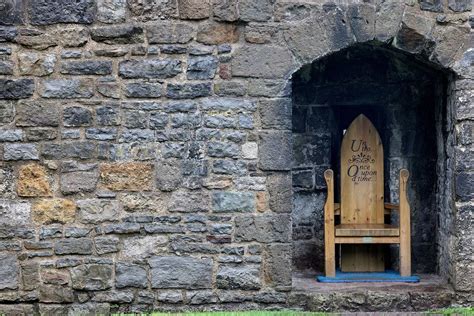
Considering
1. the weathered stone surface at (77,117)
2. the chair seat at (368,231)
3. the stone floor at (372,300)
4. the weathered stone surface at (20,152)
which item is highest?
the weathered stone surface at (77,117)

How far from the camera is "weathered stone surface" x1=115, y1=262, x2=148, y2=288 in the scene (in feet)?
19.8

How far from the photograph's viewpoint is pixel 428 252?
7.18m

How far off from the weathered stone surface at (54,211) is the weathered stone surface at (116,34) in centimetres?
139

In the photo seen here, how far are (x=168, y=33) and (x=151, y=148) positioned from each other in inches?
38.2

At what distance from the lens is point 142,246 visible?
6.03 m

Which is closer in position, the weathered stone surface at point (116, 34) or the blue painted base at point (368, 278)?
the weathered stone surface at point (116, 34)

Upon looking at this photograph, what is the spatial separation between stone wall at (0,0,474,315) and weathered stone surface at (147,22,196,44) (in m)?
0.01

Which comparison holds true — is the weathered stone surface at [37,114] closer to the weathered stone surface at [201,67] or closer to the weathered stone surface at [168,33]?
the weathered stone surface at [168,33]

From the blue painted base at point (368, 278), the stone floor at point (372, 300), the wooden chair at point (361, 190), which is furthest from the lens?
the wooden chair at point (361, 190)

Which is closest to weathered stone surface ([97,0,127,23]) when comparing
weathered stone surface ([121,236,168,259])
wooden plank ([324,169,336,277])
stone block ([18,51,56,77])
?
stone block ([18,51,56,77])

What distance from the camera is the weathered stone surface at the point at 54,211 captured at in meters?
6.04

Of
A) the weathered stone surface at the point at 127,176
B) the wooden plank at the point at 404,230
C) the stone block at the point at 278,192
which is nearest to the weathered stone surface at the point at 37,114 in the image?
the weathered stone surface at the point at 127,176

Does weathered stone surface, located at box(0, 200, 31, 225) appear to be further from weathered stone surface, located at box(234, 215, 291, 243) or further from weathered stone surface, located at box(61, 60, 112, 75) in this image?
weathered stone surface, located at box(234, 215, 291, 243)

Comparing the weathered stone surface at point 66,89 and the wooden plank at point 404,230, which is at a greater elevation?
the weathered stone surface at point 66,89
